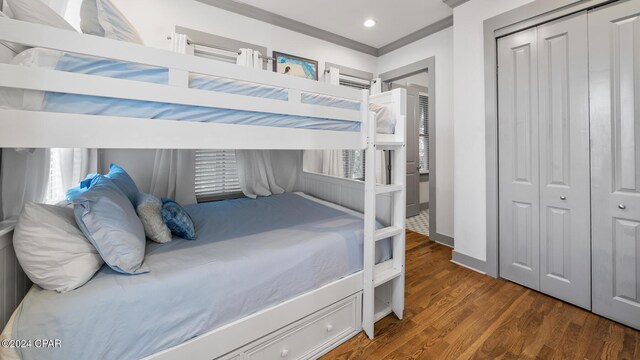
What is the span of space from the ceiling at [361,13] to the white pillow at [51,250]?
2665mm

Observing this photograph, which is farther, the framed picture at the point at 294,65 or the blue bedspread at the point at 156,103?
the framed picture at the point at 294,65

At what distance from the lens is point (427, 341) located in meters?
1.56

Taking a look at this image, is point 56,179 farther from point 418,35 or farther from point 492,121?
point 418,35

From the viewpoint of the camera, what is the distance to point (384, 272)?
1.72 meters

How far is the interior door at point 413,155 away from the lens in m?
4.46

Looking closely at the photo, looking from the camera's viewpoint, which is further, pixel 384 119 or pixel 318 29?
pixel 318 29

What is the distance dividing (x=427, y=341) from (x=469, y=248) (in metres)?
1.32

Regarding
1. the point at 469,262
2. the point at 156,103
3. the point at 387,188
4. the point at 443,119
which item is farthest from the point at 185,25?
the point at 469,262

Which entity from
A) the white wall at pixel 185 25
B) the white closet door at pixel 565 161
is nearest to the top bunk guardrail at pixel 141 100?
the white wall at pixel 185 25

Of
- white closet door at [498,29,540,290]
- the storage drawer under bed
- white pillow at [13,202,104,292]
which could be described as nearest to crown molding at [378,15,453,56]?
white closet door at [498,29,540,290]

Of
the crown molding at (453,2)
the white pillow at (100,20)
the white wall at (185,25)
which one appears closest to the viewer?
the white pillow at (100,20)

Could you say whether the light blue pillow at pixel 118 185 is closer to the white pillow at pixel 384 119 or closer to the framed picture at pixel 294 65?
the white pillow at pixel 384 119

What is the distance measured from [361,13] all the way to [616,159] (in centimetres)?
259

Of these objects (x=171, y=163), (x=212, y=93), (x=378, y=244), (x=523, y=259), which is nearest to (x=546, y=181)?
(x=523, y=259)
